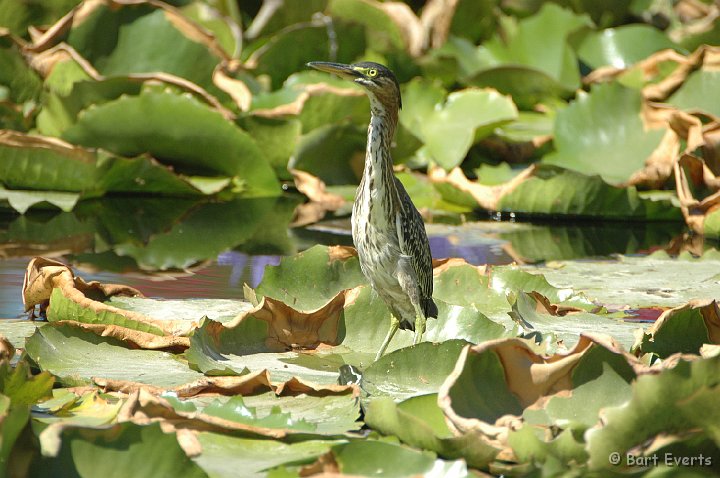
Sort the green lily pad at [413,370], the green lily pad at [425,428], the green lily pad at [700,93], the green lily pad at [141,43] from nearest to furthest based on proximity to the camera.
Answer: the green lily pad at [425,428] < the green lily pad at [413,370] < the green lily pad at [141,43] < the green lily pad at [700,93]

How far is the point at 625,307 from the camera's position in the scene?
4.35 m

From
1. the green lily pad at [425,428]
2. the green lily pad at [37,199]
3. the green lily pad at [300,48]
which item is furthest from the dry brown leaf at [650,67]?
the green lily pad at [425,428]

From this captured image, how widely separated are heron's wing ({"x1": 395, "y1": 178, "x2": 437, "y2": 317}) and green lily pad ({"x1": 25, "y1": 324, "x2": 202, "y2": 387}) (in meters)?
0.83

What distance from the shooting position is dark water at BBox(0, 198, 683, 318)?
16.9ft

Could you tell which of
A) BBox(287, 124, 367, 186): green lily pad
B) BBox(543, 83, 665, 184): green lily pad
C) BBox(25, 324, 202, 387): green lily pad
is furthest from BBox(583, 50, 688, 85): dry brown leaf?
BBox(25, 324, 202, 387): green lily pad

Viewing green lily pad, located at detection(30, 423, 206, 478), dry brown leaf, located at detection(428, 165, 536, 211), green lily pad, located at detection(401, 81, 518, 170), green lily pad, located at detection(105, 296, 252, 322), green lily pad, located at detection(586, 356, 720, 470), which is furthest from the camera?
green lily pad, located at detection(401, 81, 518, 170)

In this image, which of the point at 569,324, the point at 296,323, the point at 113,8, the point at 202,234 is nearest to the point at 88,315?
the point at 296,323

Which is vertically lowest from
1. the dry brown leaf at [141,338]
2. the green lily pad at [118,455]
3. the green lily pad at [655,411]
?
the dry brown leaf at [141,338]

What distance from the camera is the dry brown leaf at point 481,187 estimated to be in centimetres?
657

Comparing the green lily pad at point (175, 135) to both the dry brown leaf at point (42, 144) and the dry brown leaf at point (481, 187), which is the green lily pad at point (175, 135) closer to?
the dry brown leaf at point (42, 144)

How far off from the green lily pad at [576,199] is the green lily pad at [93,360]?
11.2 feet

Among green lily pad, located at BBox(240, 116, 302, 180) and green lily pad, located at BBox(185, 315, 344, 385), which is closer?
green lily pad, located at BBox(185, 315, 344, 385)

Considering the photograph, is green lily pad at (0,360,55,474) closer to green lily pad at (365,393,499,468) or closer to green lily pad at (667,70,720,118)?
green lily pad at (365,393,499,468)

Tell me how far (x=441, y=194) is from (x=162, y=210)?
168cm
